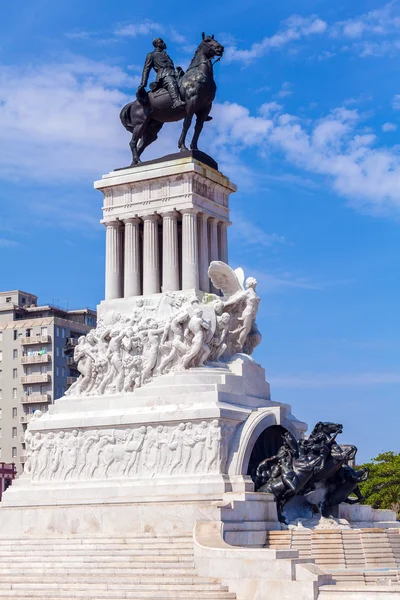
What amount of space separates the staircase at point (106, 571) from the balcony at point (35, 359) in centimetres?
4702

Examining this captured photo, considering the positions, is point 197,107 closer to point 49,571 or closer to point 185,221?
point 185,221

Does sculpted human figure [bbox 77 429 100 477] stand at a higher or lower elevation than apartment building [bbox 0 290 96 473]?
lower

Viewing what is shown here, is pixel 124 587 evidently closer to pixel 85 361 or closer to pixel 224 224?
pixel 85 361

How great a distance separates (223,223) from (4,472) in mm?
41294

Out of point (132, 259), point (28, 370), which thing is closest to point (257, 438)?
point (132, 259)

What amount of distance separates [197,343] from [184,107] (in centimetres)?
978

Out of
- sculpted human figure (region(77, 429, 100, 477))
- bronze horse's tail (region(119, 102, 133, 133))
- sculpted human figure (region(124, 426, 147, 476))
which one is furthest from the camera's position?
bronze horse's tail (region(119, 102, 133, 133))

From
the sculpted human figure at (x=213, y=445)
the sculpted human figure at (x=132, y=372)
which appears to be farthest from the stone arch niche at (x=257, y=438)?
the sculpted human figure at (x=132, y=372)

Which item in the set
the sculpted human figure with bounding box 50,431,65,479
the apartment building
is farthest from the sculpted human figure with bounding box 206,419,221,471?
the apartment building

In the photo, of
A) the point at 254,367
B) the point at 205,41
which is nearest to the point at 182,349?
the point at 254,367

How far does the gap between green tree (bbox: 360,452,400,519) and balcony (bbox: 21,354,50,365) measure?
26937mm

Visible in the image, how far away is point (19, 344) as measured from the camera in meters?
81.6

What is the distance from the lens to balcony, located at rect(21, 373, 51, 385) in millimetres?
79125

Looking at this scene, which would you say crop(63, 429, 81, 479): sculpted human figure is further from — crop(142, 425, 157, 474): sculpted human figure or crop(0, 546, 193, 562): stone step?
crop(0, 546, 193, 562): stone step
